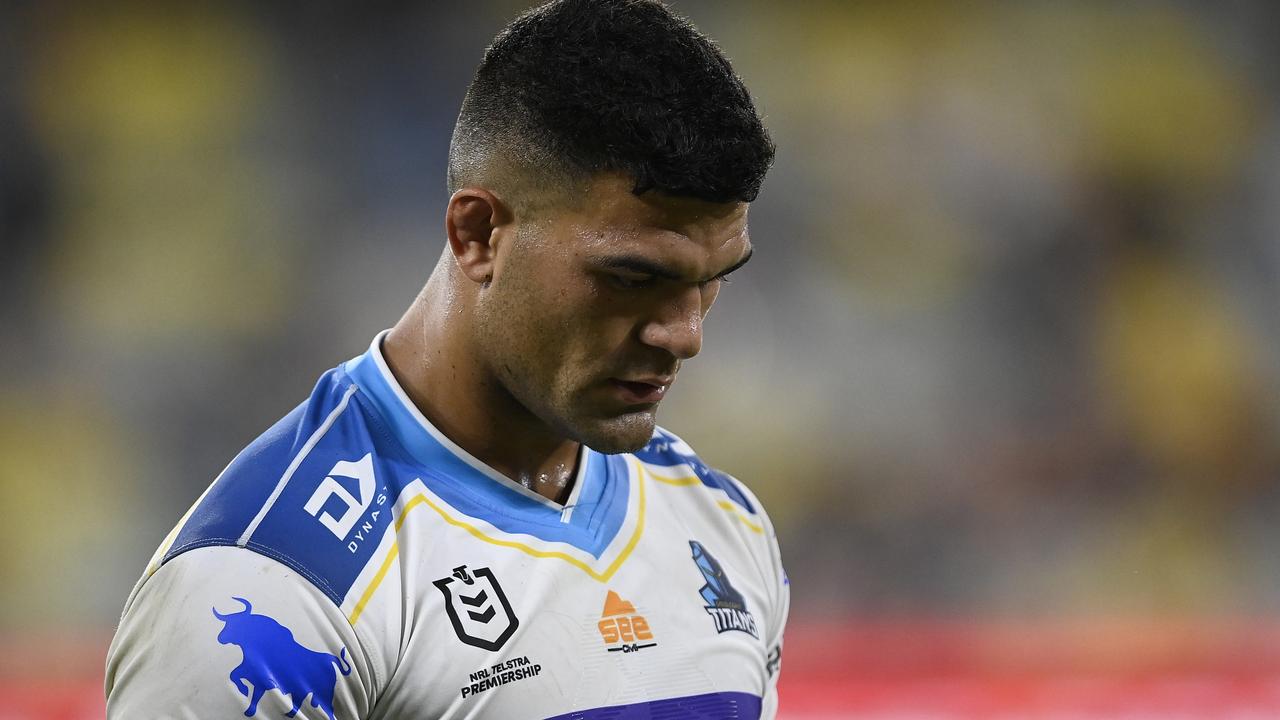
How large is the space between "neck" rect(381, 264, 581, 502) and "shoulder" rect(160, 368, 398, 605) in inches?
3.4

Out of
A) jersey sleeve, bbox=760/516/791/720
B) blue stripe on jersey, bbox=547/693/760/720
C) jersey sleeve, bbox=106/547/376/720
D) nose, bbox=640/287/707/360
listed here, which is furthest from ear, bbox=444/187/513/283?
jersey sleeve, bbox=760/516/791/720

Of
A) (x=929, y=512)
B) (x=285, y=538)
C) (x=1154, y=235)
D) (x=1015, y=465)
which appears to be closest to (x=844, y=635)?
(x=929, y=512)

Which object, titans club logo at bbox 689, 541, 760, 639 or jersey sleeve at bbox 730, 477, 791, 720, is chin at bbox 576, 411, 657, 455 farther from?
jersey sleeve at bbox 730, 477, 791, 720

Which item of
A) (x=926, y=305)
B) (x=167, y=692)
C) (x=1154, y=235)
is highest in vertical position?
(x=1154, y=235)

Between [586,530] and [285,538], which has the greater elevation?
[586,530]

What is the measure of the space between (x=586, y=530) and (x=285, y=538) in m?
0.45

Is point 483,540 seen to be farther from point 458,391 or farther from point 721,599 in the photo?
point 721,599

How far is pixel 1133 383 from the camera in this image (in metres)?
6.29

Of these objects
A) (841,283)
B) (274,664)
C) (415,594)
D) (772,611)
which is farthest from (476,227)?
(841,283)

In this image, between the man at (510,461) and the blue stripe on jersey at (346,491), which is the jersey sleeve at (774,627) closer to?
the man at (510,461)

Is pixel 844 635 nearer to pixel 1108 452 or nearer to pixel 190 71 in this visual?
pixel 1108 452

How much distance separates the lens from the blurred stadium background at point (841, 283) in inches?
222

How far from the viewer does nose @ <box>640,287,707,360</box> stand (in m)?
1.56

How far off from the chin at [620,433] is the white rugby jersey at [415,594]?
5.4 inches
